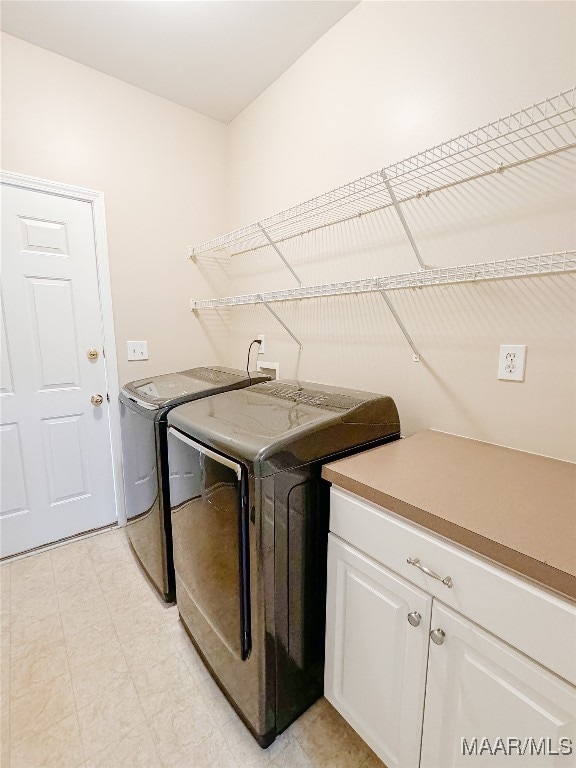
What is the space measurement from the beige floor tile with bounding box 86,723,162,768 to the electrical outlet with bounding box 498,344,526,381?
167 cm

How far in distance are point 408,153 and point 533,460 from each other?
124 centimetres

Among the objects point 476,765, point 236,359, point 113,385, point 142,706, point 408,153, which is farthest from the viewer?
point 236,359

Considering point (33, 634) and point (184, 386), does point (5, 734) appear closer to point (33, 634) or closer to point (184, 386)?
point (33, 634)

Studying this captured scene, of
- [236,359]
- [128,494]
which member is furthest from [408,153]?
[128,494]

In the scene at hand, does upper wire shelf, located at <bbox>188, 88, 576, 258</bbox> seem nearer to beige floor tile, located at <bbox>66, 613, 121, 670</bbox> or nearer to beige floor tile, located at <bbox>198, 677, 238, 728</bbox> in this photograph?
beige floor tile, located at <bbox>198, 677, 238, 728</bbox>

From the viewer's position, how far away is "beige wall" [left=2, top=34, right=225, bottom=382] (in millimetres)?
1787

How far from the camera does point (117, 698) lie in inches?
48.9

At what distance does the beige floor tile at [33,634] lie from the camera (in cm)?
143

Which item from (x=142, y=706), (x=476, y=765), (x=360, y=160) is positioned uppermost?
(x=360, y=160)

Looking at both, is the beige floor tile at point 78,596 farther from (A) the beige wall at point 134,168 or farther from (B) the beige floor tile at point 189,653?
(A) the beige wall at point 134,168

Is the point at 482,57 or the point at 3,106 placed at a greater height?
the point at 3,106

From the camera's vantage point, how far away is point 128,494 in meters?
2.00

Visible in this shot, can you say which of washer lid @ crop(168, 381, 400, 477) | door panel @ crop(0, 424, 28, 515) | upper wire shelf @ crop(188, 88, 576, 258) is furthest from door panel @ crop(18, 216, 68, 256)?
washer lid @ crop(168, 381, 400, 477)

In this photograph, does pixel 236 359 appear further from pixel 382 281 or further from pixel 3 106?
pixel 3 106
